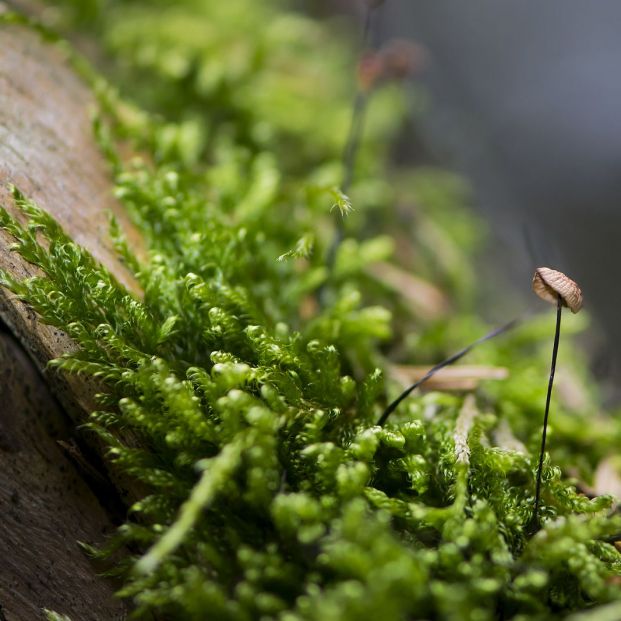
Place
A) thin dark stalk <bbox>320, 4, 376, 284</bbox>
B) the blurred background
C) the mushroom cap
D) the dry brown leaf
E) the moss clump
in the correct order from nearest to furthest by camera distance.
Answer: the moss clump, the mushroom cap, the dry brown leaf, thin dark stalk <bbox>320, 4, 376, 284</bbox>, the blurred background

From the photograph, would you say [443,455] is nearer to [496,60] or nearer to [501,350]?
[501,350]

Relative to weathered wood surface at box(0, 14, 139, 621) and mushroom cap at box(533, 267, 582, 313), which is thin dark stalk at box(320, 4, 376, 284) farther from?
weathered wood surface at box(0, 14, 139, 621)

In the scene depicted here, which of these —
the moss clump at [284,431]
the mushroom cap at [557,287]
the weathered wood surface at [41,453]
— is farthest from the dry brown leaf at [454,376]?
the weathered wood surface at [41,453]

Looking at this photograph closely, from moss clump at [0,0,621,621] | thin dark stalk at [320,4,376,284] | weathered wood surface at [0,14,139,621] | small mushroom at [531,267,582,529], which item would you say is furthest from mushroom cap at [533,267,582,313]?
weathered wood surface at [0,14,139,621]

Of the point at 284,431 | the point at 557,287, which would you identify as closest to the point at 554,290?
the point at 557,287

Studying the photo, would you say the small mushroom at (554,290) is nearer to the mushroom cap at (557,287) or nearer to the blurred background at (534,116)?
the mushroom cap at (557,287)

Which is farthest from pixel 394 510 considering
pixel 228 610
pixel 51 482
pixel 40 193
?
pixel 40 193

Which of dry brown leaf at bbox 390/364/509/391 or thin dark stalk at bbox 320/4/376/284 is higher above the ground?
thin dark stalk at bbox 320/4/376/284
